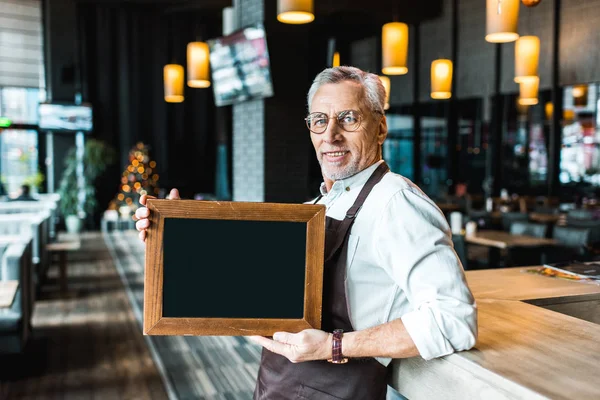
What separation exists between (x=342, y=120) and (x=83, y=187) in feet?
38.5

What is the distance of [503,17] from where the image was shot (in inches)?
155

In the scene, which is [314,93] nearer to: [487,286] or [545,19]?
[487,286]

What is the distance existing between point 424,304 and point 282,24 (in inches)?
192

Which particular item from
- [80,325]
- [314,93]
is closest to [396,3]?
[80,325]

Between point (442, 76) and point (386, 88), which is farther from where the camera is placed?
point (442, 76)

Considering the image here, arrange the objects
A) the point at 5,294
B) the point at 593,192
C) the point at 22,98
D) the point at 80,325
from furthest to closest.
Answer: the point at 22,98 < the point at 593,192 < the point at 80,325 < the point at 5,294

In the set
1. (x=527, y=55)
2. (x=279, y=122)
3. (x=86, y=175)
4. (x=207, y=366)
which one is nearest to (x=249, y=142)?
(x=279, y=122)

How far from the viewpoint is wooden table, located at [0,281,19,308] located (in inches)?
132

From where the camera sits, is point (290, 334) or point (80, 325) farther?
point (80, 325)

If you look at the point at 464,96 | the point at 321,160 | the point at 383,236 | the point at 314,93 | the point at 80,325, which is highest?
the point at 464,96

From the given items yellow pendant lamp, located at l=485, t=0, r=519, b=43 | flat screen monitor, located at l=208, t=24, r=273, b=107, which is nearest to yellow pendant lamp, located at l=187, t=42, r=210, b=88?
flat screen monitor, located at l=208, t=24, r=273, b=107

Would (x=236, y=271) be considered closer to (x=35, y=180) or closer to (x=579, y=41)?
(x=579, y=41)

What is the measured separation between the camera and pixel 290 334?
1289 mm

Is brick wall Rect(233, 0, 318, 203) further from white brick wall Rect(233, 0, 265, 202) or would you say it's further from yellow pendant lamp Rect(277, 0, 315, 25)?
yellow pendant lamp Rect(277, 0, 315, 25)
